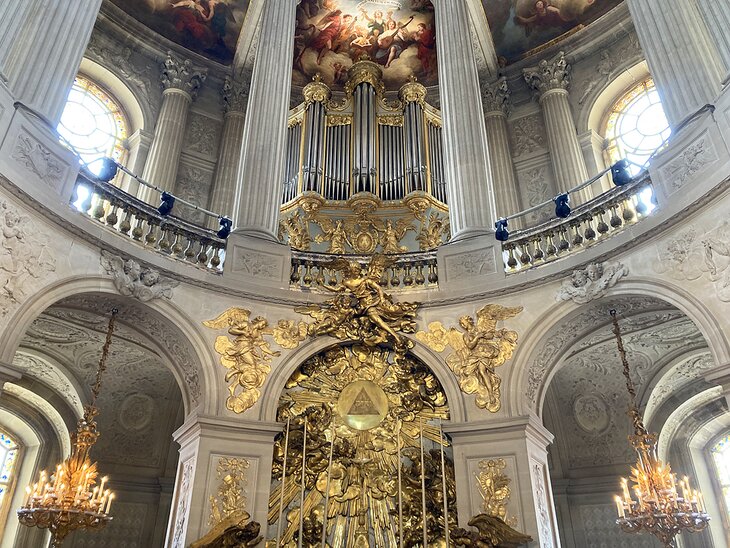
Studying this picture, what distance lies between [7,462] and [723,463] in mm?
11262

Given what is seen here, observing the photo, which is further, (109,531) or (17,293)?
(109,531)

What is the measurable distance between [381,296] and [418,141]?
508 cm

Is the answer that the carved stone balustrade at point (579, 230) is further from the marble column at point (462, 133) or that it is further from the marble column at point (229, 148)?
the marble column at point (229, 148)

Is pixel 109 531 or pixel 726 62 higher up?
pixel 726 62

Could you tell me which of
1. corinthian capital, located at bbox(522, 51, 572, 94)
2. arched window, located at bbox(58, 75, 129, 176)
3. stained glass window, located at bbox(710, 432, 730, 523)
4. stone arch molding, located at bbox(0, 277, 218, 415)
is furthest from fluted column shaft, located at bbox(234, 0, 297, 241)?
stained glass window, located at bbox(710, 432, 730, 523)

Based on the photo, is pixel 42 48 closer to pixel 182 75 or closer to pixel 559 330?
pixel 182 75

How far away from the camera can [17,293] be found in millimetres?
5840

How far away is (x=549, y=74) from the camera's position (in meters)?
13.1

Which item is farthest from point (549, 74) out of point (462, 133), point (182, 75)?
point (182, 75)

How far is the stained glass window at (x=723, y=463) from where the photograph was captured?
927 centimetres

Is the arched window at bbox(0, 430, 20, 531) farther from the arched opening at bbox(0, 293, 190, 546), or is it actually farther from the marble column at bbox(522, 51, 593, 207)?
the marble column at bbox(522, 51, 593, 207)

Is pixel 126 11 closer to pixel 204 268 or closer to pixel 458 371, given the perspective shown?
pixel 204 268

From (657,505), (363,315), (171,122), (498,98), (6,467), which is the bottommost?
(657,505)

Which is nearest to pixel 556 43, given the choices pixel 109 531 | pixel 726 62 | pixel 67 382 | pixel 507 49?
pixel 507 49
